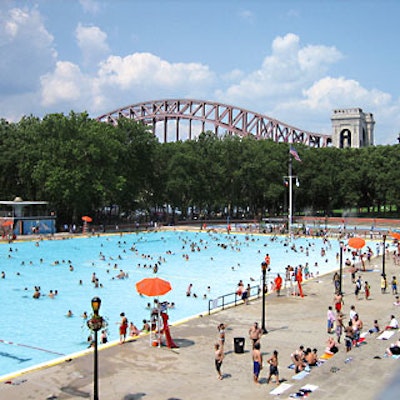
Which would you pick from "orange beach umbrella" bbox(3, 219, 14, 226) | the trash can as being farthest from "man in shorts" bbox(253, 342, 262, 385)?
"orange beach umbrella" bbox(3, 219, 14, 226)

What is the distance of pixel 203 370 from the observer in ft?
53.1

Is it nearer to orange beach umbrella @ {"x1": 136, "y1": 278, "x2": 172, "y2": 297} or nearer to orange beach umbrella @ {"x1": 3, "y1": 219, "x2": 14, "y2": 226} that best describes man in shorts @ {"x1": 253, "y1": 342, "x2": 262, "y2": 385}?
orange beach umbrella @ {"x1": 136, "y1": 278, "x2": 172, "y2": 297}

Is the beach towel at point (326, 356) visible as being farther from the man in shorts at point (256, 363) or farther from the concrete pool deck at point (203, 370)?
the man in shorts at point (256, 363)

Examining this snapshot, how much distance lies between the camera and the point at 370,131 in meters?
153

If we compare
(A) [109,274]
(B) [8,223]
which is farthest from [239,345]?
(B) [8,223]

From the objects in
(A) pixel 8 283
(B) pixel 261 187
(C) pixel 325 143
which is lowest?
(A) pixel 8 283

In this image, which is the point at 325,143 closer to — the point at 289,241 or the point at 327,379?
the point at 289,241

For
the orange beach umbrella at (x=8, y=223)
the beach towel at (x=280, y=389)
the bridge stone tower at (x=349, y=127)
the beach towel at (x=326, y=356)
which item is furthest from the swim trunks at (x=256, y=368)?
the bridge stone tower at (x=349, y=127)

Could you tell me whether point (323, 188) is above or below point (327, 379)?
above

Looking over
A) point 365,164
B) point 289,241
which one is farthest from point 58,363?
point 365,164

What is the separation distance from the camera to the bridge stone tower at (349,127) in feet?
465

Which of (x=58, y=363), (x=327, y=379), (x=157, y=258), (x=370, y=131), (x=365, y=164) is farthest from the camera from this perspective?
(x=370, y=131)

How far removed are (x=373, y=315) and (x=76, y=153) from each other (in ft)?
170

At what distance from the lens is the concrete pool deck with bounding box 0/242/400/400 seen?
13867mm
